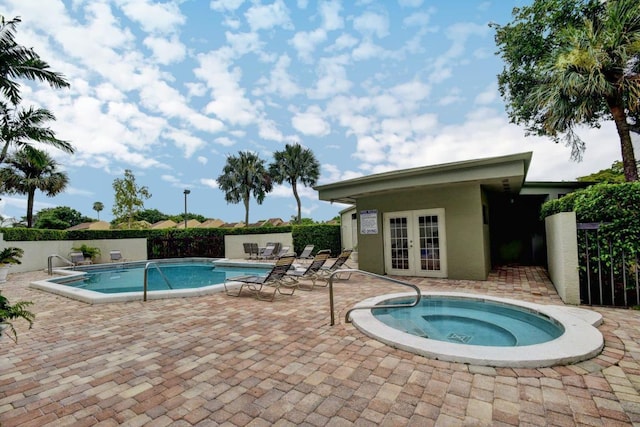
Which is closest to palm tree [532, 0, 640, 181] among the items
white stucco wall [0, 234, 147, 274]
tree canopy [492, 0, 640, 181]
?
tree canopy [492, 0, 640, 181]

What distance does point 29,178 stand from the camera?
65.6 ft

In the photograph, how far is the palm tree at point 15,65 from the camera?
9695mm

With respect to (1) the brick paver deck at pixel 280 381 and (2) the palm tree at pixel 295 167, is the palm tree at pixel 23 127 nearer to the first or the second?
(1) the brick paver deck at pixel 280 381

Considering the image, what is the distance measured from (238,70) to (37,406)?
1277cm

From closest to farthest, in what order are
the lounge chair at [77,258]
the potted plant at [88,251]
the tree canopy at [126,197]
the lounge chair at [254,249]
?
the lounge chair at [77,258]
the potted plant at [88,251]
the lounge chair at [254,249]
the tree canopy at [126,197]

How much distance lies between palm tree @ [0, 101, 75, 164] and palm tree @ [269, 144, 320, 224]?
17609mm

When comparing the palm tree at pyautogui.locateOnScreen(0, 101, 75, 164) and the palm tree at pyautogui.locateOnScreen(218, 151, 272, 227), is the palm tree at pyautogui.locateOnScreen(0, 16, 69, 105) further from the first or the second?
the palm tree at pyautogui.locateOnScreen(218, 151, 272, 227)

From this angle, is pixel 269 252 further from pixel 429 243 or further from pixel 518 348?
pixel 518 348

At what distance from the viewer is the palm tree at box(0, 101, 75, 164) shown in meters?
10.6

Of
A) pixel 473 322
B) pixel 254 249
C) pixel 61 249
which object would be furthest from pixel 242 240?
pixel 473 322

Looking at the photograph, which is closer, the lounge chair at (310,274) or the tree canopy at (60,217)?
the lounge chair at (310,274)

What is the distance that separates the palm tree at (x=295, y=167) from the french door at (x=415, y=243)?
1834 cm

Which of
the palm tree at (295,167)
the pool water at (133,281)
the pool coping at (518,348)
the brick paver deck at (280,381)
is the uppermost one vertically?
the palm tree at (295,167)

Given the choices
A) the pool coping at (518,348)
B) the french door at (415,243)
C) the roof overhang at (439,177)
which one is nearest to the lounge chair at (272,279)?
the pool coping at (518,348)
